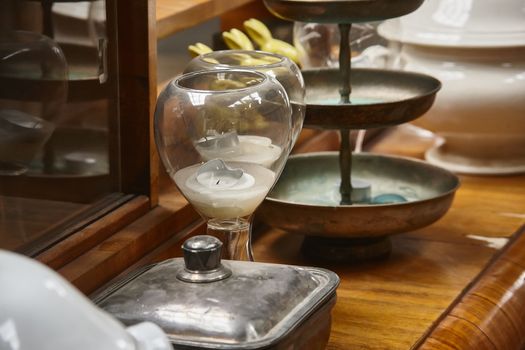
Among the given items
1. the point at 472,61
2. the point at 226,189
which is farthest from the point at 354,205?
the point at 472,61

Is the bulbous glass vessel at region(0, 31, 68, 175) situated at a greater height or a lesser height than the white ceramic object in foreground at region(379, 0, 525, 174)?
greater

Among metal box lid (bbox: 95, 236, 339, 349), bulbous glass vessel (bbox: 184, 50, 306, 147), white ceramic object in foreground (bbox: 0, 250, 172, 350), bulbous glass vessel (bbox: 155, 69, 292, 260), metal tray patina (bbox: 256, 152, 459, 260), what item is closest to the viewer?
white ceramic object in foreground (bbox: 0, 250, 172, 350)

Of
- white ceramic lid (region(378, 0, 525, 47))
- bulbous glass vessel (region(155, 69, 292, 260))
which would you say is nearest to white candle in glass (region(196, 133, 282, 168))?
bulbous glass vessel (region(155, 69, 292, 260))

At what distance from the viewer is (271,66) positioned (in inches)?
48.9

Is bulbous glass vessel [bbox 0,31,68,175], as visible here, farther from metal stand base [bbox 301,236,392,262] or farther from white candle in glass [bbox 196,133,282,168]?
metal stand base [bbox 301,236,392,262]

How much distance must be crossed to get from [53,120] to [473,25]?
83 cm

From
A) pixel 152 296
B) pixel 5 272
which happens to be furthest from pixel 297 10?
pixel 5 272

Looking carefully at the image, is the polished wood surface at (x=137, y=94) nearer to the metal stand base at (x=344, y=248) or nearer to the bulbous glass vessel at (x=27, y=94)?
the bulbous glass vessel at (x=27, y=94)

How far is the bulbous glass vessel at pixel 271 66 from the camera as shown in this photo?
1.24m

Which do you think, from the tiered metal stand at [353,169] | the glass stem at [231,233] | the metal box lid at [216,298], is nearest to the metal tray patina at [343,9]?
the tiered metal stand at [353,169]

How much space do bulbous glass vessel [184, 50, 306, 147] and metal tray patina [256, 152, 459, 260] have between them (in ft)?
0.54

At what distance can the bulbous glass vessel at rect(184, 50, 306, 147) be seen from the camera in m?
1.24

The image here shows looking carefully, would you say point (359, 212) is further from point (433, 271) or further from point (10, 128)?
point (10, 128)

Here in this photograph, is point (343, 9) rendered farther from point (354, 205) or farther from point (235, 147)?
point (235, 147)
